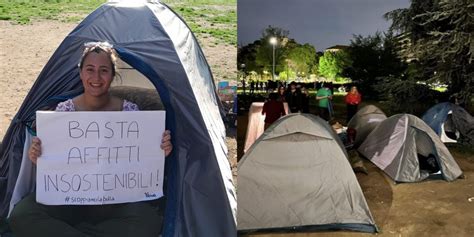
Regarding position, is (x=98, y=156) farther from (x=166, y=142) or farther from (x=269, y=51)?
(x=269, y=51)

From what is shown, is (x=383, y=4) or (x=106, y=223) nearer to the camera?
(x=106, y=223)

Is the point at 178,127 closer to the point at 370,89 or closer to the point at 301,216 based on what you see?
the point at 301,216

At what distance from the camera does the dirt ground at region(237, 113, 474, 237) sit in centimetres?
198

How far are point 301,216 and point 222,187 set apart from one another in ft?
2.39

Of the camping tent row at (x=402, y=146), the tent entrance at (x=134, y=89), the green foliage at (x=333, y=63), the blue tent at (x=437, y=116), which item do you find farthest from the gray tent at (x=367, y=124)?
the tent entrance at (x=134, y=89)

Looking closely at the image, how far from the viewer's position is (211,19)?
1670mm

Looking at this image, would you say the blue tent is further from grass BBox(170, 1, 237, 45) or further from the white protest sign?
the white protest sign

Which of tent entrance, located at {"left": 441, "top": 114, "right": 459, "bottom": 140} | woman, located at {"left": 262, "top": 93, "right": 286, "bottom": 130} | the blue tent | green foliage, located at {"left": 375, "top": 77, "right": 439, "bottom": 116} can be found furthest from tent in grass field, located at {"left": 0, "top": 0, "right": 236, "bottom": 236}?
tent entrance, located at {"left": 441, "top": 114, "right": 459, "bottom": 140}

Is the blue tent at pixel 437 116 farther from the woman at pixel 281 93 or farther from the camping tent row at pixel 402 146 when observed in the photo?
the woman at pixel 281 93

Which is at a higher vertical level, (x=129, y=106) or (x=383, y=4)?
(x=383, y=4)

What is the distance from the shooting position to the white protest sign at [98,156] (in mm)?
1283

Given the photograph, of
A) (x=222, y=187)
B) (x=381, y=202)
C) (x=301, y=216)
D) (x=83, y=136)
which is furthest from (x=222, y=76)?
(x=381, y=202)

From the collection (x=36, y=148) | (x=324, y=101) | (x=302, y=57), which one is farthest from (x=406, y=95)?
(x=36, y=148)

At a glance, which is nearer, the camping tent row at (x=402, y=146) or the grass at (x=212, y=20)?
the grass at (x=212, y=20)
